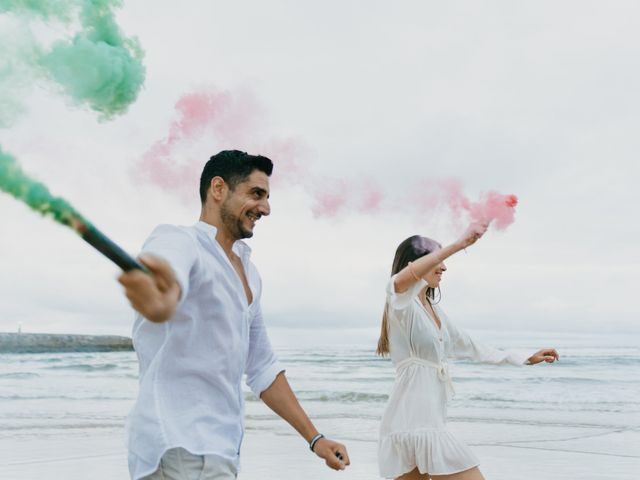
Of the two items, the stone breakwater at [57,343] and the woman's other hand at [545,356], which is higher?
the stone breakwater at [57,343]

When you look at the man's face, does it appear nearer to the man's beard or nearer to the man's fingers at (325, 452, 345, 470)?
A: the man's beard

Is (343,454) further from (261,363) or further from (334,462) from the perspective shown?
(261,363)

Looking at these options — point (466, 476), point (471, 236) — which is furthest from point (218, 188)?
point (466, 476)

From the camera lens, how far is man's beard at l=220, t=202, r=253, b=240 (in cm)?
316

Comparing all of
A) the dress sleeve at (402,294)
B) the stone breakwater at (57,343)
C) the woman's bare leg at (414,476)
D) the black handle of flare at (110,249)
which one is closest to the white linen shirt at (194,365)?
the black handle of flare at (110,249)

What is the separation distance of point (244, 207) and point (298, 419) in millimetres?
867

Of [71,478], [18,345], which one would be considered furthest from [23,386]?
[18,345]

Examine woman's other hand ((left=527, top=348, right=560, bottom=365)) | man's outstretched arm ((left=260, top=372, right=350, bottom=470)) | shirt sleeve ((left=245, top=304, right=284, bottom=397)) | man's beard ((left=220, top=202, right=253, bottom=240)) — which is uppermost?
man's beard ((left=220, top=202, right=253, bottom=240))

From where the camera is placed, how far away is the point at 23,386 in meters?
21.4

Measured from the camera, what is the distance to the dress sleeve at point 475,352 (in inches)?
225

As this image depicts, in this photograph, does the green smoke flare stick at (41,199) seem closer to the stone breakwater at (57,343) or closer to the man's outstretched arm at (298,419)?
the man's outstretched arm at (298,419)

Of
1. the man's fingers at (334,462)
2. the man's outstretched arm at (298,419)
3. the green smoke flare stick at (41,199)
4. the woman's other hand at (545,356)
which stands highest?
the green smoke flare stick at (41,199)

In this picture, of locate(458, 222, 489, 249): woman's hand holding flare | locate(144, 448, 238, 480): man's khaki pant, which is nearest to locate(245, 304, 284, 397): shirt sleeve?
locate(144, 448, 238, 480): man's khaki pant

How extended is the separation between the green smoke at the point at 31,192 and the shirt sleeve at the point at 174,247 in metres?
0.71
